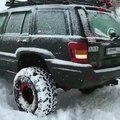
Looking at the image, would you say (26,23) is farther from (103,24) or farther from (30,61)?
(103,24)

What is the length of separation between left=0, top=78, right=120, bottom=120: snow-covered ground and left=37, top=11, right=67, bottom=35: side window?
4.16 ft

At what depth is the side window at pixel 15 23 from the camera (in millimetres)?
5527

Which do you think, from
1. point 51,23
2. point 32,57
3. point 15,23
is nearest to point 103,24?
point 51,23

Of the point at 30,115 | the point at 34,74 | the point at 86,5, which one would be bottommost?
the point at 30,115

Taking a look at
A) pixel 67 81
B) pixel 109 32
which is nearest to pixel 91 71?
pixel 67 81

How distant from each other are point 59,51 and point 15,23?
1.39 metres

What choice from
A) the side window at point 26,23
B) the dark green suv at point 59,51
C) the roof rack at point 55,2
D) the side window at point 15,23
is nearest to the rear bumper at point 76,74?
the dark green suv at point 59,51

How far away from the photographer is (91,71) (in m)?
4.50

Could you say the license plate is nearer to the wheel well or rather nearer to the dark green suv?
the dark green suv

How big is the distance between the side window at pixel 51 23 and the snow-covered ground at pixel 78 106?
1.27 m

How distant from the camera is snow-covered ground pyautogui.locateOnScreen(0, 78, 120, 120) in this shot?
191 inches

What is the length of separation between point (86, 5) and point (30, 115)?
6.30 feet

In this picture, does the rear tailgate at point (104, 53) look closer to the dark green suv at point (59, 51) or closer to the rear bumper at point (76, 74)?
the dark green suv at point (59, 51)

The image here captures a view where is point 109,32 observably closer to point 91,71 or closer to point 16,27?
point 91,71
